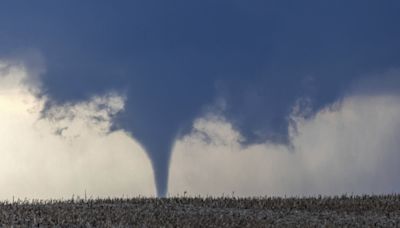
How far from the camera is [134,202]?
87.8ft

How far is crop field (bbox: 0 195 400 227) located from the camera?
21172mm

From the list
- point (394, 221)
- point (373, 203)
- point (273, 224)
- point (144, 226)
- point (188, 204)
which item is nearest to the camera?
point (144, 226)

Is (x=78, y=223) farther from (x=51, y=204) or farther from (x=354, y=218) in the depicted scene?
(x=354, y=218)

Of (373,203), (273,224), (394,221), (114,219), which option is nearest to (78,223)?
(114,219)

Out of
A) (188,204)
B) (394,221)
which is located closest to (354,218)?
(394,221)

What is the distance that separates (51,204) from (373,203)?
10855 millimetres

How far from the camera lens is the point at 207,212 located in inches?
941

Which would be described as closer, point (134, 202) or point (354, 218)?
point (354, 218)

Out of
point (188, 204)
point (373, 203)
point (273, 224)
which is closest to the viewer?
point (273, 224)

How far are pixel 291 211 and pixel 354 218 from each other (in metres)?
1.99

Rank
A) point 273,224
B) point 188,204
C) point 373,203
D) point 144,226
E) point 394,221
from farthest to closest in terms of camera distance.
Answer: point 373,203, point 188,204, point 394,221, point 273,224, point 144,226

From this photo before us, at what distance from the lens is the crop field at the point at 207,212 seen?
21.2m

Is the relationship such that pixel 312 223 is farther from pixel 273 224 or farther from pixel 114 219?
pixel 114 219

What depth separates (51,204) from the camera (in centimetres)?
2556
